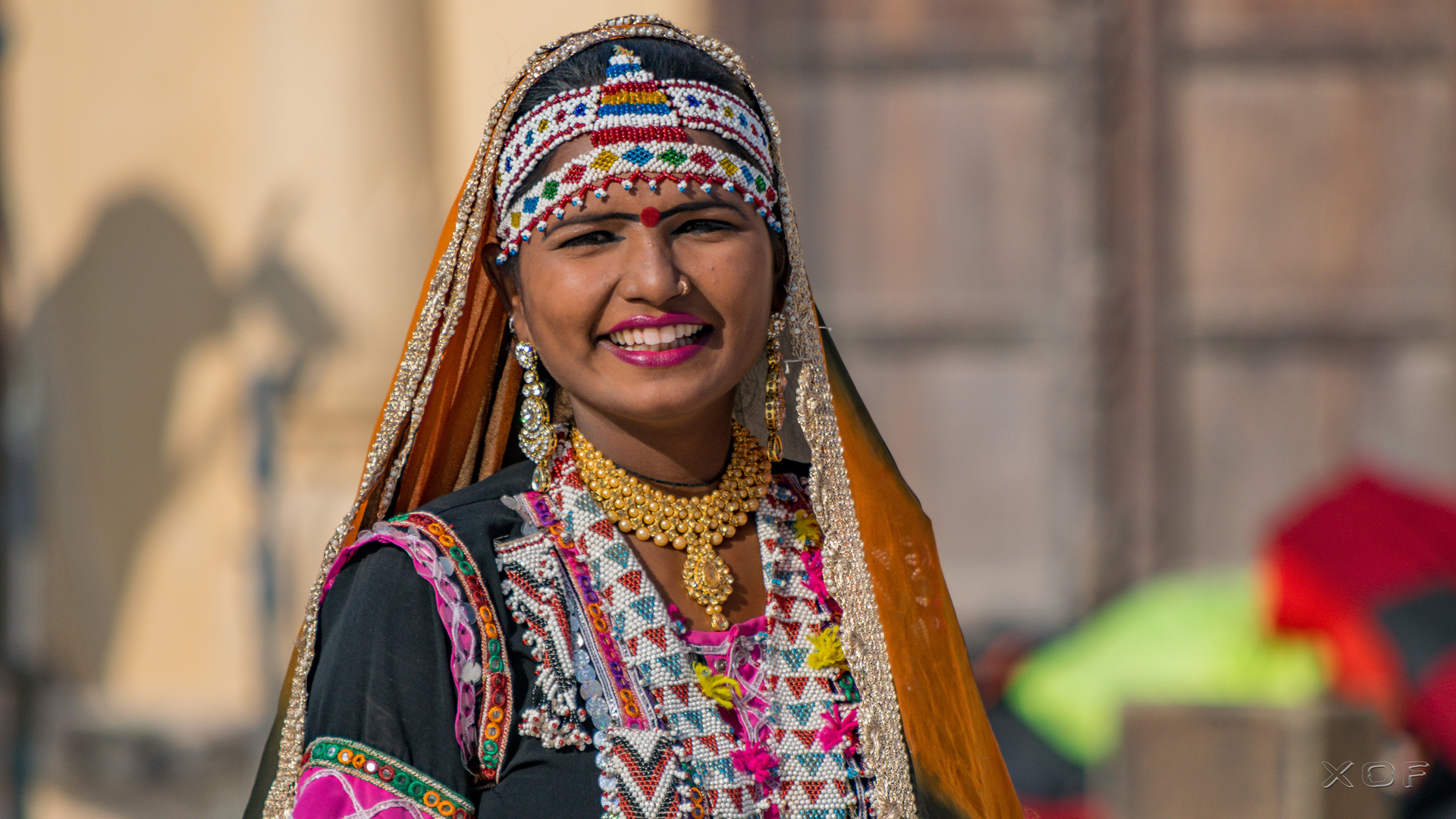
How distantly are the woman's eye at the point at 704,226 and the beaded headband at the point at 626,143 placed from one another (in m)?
0.04

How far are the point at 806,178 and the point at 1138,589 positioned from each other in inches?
70.8

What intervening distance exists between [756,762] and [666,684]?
0.14m

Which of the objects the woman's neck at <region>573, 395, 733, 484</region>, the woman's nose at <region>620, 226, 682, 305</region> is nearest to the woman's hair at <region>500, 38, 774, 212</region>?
the woman's nose at <region>620, 226, 682, 305</region>

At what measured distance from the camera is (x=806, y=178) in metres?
5.13

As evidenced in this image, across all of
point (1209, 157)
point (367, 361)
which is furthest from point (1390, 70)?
point (367, 361)

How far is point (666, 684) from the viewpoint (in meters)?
1.67

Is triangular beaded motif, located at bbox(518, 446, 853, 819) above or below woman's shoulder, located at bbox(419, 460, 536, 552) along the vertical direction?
below

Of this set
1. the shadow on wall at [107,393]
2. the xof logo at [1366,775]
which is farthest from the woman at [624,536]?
the shadow on wall at [107,393]

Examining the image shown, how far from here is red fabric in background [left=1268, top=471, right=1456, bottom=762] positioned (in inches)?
139

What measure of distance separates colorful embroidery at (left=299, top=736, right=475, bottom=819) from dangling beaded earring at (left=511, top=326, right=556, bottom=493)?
0.43 metres

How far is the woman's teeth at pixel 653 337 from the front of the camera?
1.67 metres

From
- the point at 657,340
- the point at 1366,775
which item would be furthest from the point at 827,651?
the point at 1366,775

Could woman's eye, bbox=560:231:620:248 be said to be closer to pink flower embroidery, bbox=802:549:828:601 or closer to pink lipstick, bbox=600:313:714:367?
pink lipstick, bbox=600:313:714:367

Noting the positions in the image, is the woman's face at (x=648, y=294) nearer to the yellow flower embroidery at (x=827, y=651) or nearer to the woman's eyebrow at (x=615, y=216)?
the woman's eyebrow at (x=615, y=216)
